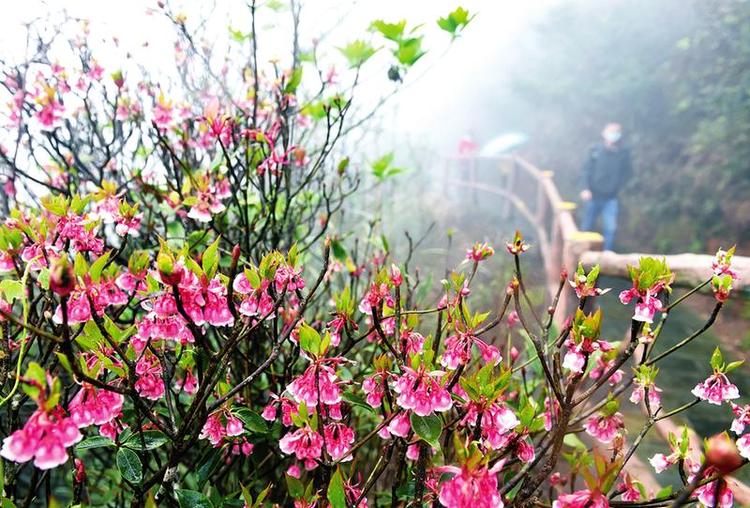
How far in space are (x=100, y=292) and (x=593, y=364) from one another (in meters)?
1.17

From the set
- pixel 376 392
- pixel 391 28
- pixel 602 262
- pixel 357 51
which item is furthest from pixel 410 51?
pixel 602 262

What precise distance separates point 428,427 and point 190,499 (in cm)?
49

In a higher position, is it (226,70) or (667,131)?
(226,70)

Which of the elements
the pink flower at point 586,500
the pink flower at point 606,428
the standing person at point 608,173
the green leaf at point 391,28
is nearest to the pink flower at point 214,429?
the pink flower at point 586,500

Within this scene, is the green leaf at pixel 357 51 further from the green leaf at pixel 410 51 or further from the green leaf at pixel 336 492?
the green leaf at pixel 336 492

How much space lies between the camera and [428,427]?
2.93ft

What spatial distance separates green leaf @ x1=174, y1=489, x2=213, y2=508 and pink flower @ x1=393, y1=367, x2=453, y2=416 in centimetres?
45

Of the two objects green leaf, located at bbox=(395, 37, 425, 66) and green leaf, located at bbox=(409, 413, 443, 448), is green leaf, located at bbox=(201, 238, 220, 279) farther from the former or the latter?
green leaf, located at bbox=(395, 37, 425, 66)

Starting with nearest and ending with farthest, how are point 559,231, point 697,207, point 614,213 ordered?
point 559,231 → point 614,213 → point 697,207

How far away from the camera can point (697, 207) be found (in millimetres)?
8438

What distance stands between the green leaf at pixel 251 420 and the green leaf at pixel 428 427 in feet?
1.13

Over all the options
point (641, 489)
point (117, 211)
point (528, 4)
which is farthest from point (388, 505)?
point (528, 4)

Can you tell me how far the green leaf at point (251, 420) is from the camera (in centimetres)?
105

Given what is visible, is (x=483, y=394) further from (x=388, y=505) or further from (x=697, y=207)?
(x=697, y=207)
